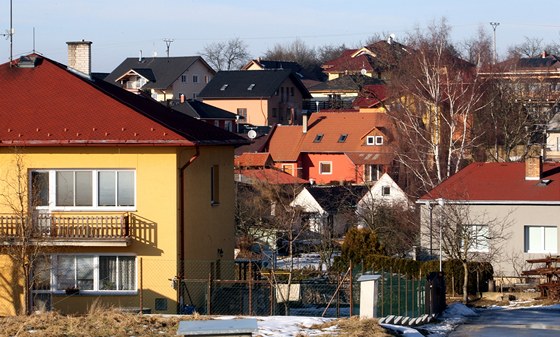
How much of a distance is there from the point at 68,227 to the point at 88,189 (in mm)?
1191

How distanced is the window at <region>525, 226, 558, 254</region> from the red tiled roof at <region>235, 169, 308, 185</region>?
18353 mm

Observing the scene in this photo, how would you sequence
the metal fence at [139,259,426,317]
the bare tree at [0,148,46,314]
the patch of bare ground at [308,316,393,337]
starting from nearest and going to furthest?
the patch of bare ground at [308,316,393,337]
the metal fence at [139,259,426,317]
the bare tree at [0,148,46,314]

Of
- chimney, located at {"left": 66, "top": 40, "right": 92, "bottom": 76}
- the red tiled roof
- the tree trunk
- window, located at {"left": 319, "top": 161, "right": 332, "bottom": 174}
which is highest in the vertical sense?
chimney, located at {"left": 66, "top": 40, "right": 92, "bottom": 76}

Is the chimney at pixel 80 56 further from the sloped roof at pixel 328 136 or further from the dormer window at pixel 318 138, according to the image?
the dormer window at pixel 318 138

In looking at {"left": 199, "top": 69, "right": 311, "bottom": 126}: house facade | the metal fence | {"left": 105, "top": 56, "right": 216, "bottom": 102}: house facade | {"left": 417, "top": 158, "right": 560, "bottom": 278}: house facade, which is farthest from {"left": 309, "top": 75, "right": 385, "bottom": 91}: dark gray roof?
the metal fence

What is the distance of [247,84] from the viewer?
10794 centimetres

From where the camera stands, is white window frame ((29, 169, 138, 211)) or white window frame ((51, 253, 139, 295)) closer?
white window frame ((51, 253, 139, 295))

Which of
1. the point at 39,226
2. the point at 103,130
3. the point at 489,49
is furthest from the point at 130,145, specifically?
the point at 489,49

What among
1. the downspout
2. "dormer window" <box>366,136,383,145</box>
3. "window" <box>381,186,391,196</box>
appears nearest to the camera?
the downspout

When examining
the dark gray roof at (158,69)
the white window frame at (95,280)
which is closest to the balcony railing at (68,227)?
the white window frame at (95,280)

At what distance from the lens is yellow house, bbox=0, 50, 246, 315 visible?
27594 mm

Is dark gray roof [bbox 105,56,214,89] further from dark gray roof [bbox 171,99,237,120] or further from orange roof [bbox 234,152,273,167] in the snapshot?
orange roof [bbox 234,152,273,167]

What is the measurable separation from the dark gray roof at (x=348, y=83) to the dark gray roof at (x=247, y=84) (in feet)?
33.9

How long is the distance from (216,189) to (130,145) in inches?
186
